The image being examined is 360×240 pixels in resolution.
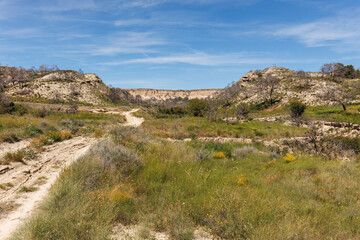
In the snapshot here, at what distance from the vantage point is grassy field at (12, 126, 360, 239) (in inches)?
140

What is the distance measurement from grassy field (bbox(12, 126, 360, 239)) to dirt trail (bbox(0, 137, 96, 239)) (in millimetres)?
614

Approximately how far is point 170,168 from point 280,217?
12.2 feet

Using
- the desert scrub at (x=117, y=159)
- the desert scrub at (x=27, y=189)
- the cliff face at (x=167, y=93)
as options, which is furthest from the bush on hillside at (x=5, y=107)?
the cliff face at (x=167, y=93)

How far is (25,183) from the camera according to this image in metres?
5.97

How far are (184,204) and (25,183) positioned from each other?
4996 mm

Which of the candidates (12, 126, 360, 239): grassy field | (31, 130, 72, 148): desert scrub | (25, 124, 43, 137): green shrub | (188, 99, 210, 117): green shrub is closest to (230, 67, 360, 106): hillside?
(188, 99, 210, 117): green shrub

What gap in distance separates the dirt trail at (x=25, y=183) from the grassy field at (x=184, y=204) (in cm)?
61

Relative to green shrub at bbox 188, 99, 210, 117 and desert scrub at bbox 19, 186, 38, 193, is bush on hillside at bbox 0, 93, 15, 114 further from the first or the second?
green shrub at bbox 188, 99, 210, 117

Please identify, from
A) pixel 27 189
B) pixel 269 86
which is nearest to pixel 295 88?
pixel 269 86

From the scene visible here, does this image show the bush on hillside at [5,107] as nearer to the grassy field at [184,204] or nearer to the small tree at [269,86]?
the grassy field at [184,204]

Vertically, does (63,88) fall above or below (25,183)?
above

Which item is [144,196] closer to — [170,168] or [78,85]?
[170,168]

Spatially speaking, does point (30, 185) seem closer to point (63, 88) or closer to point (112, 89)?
point (63, 88)

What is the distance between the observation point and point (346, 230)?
3869 millimetres
